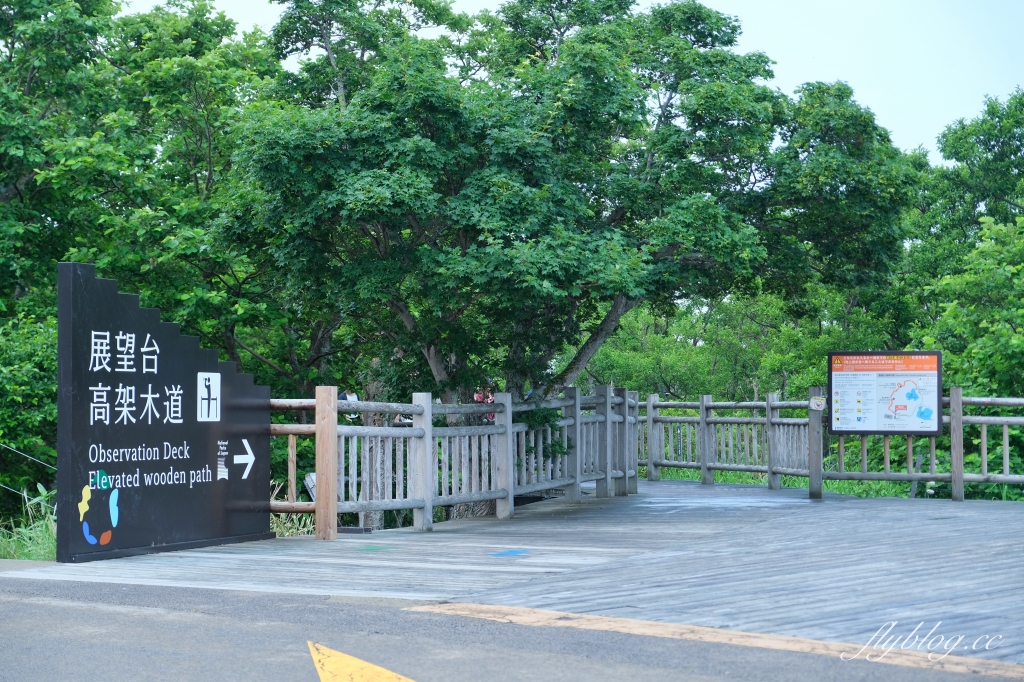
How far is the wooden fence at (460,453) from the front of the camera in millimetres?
9625

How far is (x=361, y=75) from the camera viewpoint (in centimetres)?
1619

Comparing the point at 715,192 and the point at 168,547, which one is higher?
the point at 715,192

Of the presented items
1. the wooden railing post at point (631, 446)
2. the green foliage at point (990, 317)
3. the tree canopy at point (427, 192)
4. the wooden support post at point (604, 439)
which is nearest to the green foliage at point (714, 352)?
the tree canopy at point (427, 192)

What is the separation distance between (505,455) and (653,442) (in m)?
6.05

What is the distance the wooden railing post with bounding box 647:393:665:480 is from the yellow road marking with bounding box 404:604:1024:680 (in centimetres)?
1169

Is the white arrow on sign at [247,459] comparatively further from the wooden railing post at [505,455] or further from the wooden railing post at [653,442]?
the wooden railing post at [653,442]

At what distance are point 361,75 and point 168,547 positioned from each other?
940 cm

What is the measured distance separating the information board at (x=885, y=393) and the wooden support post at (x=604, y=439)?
9.58 ft

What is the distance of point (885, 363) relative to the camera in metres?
12.6

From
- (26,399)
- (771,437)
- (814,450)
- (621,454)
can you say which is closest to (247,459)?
(26,399)

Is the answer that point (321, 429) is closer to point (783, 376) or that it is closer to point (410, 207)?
point (410, 207)

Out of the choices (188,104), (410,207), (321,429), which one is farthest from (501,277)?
(188,104)

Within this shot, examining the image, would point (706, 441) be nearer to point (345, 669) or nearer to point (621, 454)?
point (621, 454)

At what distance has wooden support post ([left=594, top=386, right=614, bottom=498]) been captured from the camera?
14.4 meters
